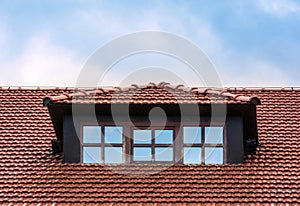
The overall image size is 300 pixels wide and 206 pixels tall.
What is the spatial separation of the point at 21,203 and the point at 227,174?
487 cm

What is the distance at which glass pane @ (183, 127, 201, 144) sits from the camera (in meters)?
19.1

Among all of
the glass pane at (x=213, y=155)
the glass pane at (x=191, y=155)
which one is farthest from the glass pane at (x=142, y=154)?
the glass pane at (x=213, y=155)

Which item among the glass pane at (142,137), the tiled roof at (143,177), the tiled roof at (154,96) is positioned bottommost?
the tiled roof at (143,177)

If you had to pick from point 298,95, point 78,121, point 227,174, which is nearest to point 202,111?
Result: point 227,174

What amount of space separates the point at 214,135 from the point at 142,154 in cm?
186

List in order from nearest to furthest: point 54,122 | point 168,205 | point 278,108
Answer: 1. point 168,205
2. point 54,122
3. point 278,108

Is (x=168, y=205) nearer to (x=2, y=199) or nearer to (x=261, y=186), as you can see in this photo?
(x=261, y=186)

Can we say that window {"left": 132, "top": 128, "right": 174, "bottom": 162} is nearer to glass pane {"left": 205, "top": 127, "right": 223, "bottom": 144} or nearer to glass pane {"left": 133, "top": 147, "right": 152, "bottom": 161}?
glass pane {"left": 133, "top": 147, "right": 152, "bottom": 161}

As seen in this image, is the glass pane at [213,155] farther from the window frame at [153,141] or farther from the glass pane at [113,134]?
the glass pane at [113,134]

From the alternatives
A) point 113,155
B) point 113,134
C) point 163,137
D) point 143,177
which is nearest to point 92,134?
point 113,134

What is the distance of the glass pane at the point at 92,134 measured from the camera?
1914 centimetres

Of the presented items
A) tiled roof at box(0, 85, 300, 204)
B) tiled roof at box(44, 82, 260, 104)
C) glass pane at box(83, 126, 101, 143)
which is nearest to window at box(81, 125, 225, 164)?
glass pane at box(83, 126, 101, 143)

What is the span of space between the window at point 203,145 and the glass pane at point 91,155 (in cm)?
211

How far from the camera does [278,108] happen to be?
2186 centimetres
